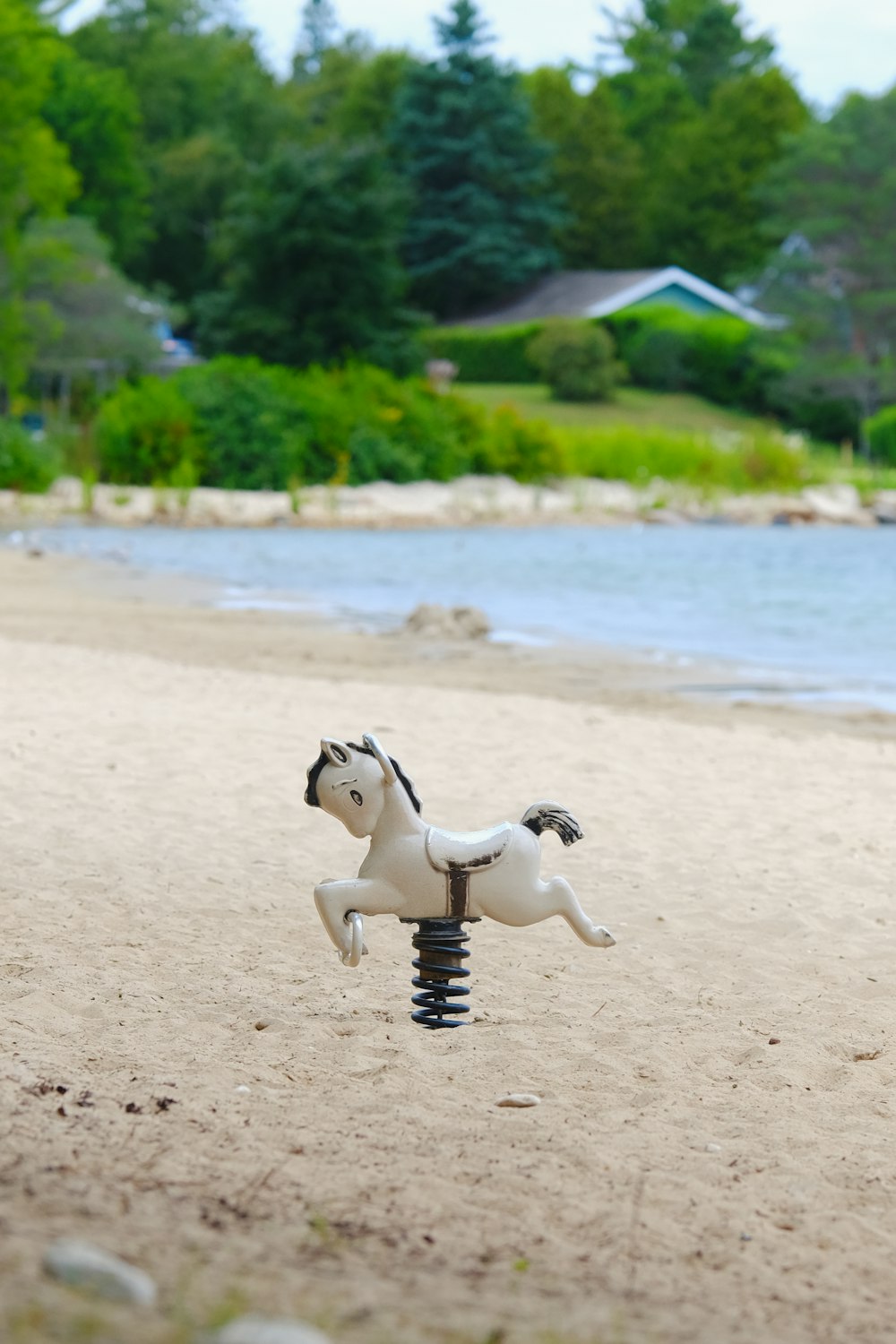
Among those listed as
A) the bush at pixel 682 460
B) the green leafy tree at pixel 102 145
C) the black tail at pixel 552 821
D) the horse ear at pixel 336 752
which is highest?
the green leafy tree at pixel 102 145

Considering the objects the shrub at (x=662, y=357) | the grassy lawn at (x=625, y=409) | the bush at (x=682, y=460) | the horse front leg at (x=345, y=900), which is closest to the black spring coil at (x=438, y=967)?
the horse front leg at (x=345, y=900)

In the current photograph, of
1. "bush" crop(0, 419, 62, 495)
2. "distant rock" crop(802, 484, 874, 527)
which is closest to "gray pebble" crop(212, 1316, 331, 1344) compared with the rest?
"bush" crop(0, 419, 62, 495)

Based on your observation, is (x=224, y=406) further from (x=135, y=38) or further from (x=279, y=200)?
(x=135, y=38)

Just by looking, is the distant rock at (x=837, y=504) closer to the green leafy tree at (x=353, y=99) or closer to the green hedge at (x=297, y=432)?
the green hedge at (x=297, y=432)

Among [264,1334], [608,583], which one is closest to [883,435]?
[608,583]

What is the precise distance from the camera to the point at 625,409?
49906mm

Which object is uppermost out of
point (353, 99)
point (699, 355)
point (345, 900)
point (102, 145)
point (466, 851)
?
point (353, 99)

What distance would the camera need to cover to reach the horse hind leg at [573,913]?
372 cm

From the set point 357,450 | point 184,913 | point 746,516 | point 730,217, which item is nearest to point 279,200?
point 357,450

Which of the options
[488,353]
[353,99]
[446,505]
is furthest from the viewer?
[353,99]

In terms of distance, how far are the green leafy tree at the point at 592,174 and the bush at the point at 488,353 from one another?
11.2 meters

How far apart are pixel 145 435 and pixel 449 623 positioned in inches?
754

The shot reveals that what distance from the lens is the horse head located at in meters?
3.65

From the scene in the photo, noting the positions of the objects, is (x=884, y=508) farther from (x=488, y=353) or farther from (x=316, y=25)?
(x=316, y=25)
